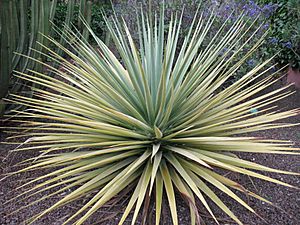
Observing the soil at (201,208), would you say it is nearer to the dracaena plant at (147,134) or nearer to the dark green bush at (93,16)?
the dracaena plant at (147,134)

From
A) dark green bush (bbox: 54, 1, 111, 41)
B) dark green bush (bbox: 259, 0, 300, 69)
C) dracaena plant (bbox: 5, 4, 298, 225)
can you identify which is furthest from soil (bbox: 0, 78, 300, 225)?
dark green bush (bbox: 54, 1, 111, 41)

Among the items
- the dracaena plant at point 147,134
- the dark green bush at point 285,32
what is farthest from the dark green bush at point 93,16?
the dracaena plant at point 147,134

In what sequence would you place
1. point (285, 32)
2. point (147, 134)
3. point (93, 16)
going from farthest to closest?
point (93, 16) → point (285, 32) → point (147, 134)

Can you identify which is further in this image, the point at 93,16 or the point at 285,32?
the point at 93,16

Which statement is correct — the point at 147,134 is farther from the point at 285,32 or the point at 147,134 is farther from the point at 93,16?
the point at 93,16

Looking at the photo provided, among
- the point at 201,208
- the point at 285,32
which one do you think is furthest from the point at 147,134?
the point at 285,32

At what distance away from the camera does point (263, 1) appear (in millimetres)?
5062

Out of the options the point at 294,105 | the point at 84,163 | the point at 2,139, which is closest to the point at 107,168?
the point at 84,163

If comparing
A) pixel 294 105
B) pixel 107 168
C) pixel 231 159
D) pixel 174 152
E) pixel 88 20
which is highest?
pixel 88 20

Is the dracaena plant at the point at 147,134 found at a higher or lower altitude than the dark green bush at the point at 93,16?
lower

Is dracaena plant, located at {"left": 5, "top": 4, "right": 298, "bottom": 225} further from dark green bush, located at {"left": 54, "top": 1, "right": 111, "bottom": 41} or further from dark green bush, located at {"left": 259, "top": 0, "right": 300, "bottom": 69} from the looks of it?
dark green bush, located at {"left": 54, "top": 1, "right": 111, "bottom": 41}

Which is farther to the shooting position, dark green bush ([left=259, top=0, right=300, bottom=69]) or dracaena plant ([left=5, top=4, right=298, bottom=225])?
dark green bush ([left=259, top=0, right=300, bottom=69])

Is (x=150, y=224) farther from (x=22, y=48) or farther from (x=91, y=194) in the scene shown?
(x=22, y=48)

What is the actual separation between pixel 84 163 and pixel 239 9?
347cm
